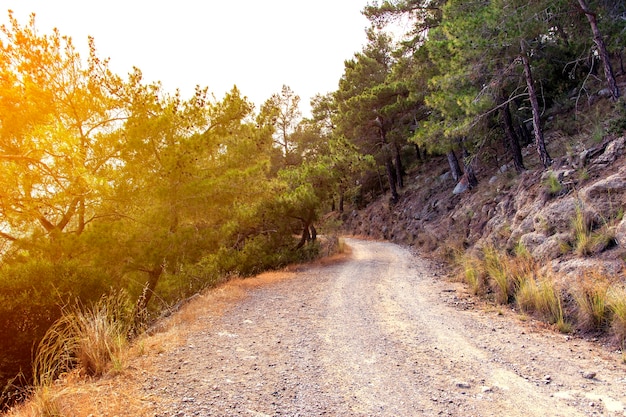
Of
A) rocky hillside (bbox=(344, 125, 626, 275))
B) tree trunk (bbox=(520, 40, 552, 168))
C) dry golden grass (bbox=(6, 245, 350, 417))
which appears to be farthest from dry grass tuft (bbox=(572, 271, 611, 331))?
tree trunk (bbox=(520, 40, 552, 168))

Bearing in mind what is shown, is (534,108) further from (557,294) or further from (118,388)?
(118,388)

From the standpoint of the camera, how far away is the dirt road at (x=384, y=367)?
10.5ft

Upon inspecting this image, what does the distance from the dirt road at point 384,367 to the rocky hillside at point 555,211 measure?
186cm

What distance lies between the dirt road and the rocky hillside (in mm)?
1860

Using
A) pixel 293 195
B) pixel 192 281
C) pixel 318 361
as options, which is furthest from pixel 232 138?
pixel 318 361

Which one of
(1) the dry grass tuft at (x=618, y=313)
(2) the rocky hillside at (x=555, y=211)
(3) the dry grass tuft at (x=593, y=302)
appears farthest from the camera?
(2) the rocky hillside at (x=555, y=211)

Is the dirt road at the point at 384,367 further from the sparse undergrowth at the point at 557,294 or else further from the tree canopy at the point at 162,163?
the tree canopy at the point at 162,163

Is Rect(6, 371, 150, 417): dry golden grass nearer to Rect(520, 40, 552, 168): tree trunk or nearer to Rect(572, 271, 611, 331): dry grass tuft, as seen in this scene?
Rect(572, 271, 611, 331): dry grass tuft

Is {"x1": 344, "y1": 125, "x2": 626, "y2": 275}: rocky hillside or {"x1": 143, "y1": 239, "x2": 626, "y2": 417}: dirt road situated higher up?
{"x1": 344, "y1": 125, "x2": 626, "y2": 275}: rocky hillside

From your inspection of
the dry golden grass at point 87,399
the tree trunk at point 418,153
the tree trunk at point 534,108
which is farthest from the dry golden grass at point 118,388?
the tree trunk at point 418,153

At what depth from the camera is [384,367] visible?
405 centimetres

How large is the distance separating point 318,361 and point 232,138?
353 inches

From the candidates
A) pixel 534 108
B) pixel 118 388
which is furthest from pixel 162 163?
pixel 534 108

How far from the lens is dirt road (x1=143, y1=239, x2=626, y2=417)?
127 inches
